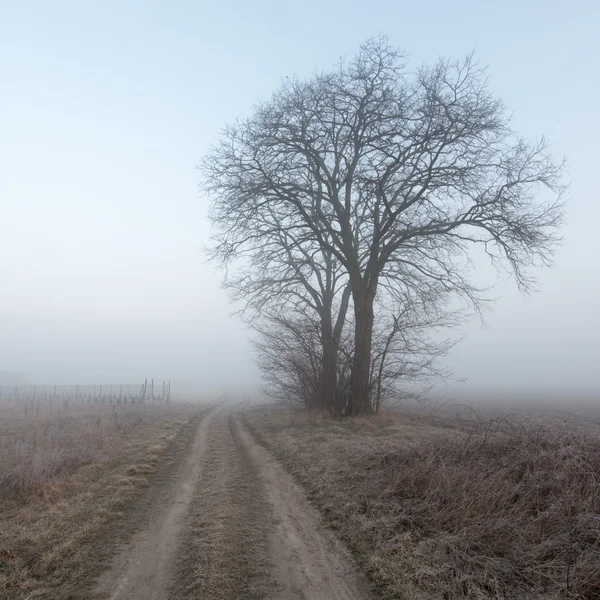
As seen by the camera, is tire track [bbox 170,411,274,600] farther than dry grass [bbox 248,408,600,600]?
Yes

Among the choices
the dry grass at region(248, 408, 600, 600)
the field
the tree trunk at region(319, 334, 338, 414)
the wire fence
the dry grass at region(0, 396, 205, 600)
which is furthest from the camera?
the wire fence

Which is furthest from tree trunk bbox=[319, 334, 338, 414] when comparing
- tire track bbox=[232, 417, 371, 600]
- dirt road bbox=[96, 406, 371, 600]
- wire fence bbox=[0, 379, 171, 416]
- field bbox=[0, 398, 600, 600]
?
wire fence bbox=[0, 379, 171, 416]

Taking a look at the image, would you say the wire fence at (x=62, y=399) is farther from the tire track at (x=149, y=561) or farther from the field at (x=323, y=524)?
the tire track at (x=149, y=561)

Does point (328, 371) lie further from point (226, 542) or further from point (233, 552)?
point (233, 552)

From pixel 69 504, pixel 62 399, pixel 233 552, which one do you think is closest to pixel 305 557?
pixel 233 552

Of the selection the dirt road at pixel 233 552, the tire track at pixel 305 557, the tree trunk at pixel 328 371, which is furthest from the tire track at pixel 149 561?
the tree trunk at pixel 328 371

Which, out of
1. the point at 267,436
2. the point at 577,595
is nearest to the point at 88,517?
the point at 577,595

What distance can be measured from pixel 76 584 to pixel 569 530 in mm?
5229

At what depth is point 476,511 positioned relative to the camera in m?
5.67

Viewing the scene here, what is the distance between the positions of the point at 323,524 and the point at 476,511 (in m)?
2.13

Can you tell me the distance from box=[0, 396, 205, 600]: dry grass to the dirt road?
0.40 metres

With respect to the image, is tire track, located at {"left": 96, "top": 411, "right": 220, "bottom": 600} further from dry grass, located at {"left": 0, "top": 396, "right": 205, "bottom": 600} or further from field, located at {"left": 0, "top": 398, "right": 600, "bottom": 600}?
dry grass, located at {"left": 0, "top": 396, "right": 205, "bottom": 600}

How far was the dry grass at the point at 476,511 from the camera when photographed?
4.32 m

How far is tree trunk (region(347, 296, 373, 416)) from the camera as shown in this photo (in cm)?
1673
